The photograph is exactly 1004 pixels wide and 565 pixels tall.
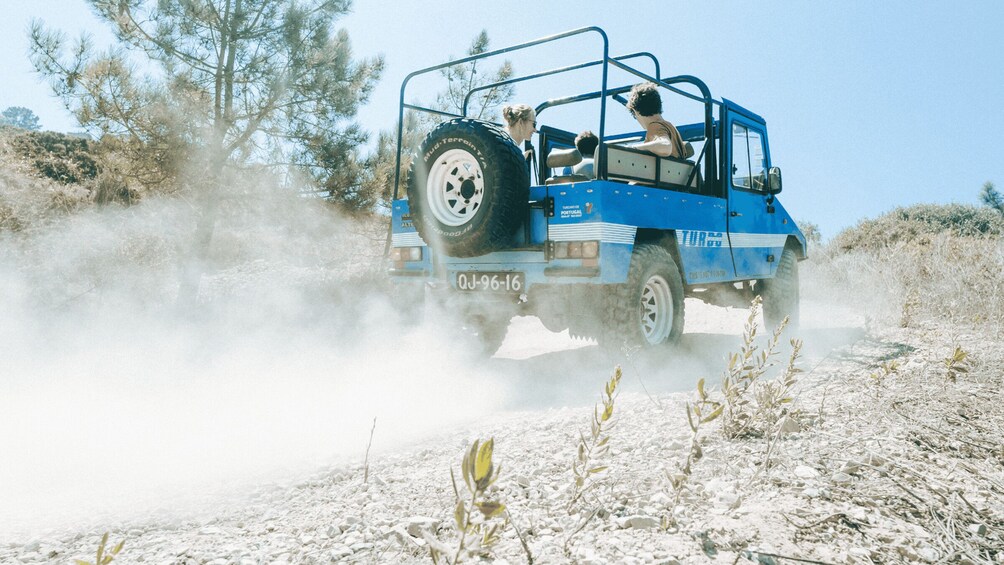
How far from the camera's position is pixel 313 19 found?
1219 cm

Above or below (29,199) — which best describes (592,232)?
below

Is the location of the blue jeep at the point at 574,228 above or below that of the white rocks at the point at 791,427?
above

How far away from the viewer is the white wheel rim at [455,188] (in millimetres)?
4738

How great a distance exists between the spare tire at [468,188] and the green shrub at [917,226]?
11.5m

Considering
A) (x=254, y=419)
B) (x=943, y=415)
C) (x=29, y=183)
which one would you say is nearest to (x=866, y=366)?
(x=943, y=415)

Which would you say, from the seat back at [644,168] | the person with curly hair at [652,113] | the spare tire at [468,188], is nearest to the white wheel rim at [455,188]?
the spare tire at [468,188]

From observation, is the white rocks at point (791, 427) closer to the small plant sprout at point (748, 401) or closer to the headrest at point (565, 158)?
the small plant sprout at point (748, 401)

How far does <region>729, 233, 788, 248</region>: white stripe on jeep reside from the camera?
21.0 feet

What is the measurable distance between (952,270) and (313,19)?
36.3 ft

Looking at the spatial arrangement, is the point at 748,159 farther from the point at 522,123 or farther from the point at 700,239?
the point at 522,123

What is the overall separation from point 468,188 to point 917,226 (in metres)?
15.6

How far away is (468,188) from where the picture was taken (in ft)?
15.9

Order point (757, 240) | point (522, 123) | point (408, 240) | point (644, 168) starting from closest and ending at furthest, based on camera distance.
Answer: point (644, 168), point (408, 240), point (522, 123), point (757, 240)

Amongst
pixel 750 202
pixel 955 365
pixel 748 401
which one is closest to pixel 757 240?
pixel 750 202
